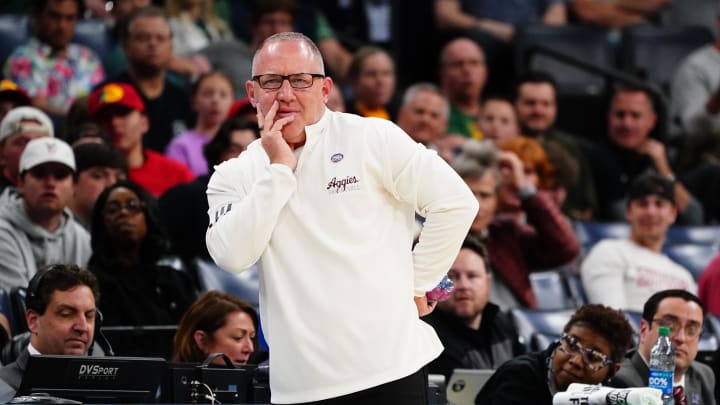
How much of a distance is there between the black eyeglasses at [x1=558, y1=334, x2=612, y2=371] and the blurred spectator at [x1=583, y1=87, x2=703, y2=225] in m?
3.96

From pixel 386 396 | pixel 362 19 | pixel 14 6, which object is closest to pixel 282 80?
pixel 386 396

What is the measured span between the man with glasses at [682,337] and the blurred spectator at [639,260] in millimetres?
1615

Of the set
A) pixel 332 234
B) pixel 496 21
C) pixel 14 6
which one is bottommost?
pixel 332 234

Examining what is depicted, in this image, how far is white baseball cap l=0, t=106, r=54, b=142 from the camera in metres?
8.02

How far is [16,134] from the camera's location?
313 inches

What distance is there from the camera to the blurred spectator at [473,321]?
277 inches

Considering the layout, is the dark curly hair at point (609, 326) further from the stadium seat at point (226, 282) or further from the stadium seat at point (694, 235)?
the stadium seat at point (694, 235)

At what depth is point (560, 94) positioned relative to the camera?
11.1m

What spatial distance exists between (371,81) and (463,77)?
824 mm

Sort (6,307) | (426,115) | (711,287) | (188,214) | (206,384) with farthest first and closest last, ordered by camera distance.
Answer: (426,115)
(711,287)
(188,214)
(6,307)
(206,384)

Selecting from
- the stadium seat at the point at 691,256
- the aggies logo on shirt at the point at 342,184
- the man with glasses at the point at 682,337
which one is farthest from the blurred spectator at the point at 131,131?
the aggies logo on shirt at the point at 342,184

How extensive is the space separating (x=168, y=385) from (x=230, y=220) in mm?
1162

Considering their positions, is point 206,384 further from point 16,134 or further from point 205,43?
point 205,43

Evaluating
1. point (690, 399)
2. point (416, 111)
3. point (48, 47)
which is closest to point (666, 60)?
point (416, 111)
